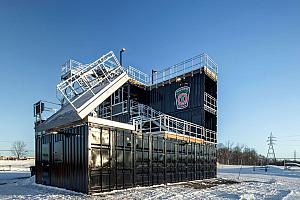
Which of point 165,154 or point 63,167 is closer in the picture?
point 63,167

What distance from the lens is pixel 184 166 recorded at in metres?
18.5

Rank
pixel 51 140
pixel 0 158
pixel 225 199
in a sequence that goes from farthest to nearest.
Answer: pixel 0 158 < pixel 51 140 < pixel 225 199

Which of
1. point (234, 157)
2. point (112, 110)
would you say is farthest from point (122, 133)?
point (234, 157)

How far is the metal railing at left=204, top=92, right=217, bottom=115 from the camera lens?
21.9m

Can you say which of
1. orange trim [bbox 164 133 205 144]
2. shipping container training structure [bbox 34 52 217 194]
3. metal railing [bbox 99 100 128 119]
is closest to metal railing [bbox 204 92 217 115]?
shipping container training structure [bbox 34 52 217 194]

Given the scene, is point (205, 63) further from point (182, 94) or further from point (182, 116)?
point (182, 116)

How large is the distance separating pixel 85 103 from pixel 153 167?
6191mm

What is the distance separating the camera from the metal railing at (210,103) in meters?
21.9

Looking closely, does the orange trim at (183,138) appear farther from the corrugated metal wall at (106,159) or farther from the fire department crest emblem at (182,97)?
the fire department crest emblem at (182,97)

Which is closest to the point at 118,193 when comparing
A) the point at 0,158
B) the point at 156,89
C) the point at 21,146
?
the point at 156,89

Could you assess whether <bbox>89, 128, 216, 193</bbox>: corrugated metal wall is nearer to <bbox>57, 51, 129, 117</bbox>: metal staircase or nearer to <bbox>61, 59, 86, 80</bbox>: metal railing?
<bbox>57, 51, 129, 117</bbox>: metal staircase

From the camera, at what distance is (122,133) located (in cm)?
1377

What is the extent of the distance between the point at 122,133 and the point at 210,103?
460 inches

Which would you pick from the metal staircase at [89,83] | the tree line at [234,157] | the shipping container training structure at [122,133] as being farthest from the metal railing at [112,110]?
the tree line at [234,157]
